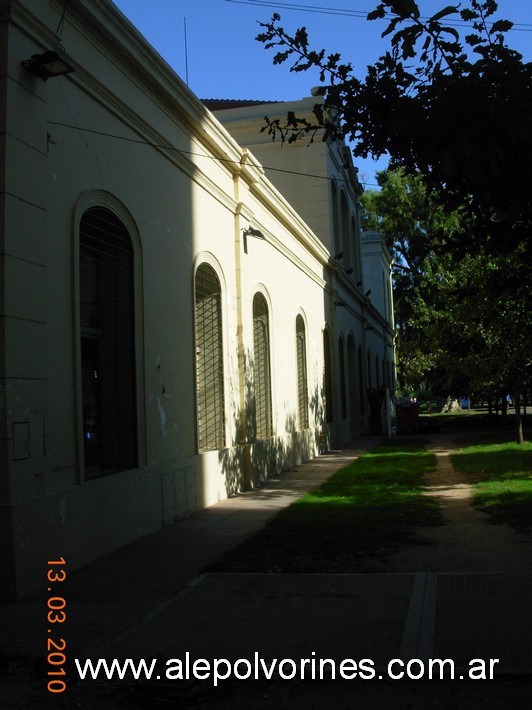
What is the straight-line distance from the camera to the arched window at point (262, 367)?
15.9 metres

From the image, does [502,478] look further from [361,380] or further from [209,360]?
[361,380]

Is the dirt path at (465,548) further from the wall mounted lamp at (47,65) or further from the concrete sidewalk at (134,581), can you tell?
the wall mounted lamp at (47,65)

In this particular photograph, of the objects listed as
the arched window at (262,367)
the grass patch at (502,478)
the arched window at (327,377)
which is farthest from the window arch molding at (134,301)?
the arched window at (327,377)

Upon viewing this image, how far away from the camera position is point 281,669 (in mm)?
4590

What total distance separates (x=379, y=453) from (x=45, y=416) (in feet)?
48.2

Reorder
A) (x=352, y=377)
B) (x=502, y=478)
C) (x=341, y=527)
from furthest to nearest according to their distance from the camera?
(x=352, y=377) → (x=502, y=478) → (x=341, y=527)

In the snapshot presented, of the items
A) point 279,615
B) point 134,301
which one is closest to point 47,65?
point 134,301

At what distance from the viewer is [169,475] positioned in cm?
998

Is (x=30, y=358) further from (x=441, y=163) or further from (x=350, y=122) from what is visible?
(x=441, y=163)

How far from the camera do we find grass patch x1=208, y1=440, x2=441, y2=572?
7488 mm

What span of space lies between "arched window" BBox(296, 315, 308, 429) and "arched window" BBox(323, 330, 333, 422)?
2.70 m

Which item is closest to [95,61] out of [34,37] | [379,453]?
[34,37]

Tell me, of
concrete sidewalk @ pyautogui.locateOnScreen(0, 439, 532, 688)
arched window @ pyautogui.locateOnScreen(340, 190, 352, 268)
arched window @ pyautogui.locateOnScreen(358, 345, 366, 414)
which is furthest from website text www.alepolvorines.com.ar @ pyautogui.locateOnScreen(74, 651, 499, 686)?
arched window @ pyautogui.locateOnScreen(358, 345, 366, 414)

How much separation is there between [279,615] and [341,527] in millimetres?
3563
